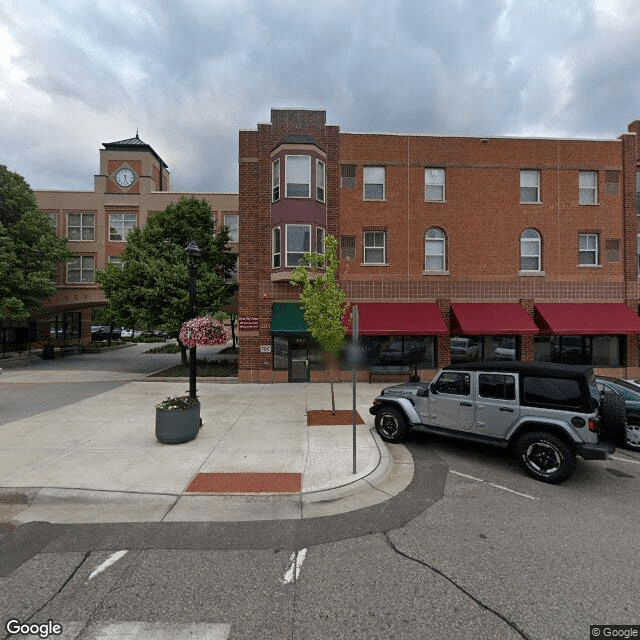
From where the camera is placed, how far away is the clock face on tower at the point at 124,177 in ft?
A: 89.1

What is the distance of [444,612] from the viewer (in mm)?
3168

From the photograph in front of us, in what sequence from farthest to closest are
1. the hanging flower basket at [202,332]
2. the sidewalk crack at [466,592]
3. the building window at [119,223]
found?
the building window at [119,223], the hanging flower basket at [202,332], the sidewalk crack at [466,592]

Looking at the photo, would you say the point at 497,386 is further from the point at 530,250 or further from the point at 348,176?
the point at 530,250

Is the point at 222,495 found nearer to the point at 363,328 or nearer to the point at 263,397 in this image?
the point at 263,397

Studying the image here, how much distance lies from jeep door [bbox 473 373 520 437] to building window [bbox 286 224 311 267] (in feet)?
35.0

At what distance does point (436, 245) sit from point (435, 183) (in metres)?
3.06

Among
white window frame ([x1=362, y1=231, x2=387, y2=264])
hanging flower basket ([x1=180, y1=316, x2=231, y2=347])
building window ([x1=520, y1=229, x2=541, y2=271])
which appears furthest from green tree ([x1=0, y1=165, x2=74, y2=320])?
building window ([x1=520, y1=229, x2=541, y2=271])

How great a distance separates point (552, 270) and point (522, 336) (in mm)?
3612

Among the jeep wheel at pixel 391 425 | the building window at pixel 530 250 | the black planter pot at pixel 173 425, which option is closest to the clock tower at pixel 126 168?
the black planter pot at pixel 173 425

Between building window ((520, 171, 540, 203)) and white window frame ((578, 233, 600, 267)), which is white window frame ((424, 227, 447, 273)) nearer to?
building window ((520, 171, 540, 203))

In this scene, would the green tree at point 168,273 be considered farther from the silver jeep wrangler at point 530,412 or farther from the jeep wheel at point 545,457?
the jeep wheel at point 545,457

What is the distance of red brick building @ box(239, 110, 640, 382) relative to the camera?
53.2 feet

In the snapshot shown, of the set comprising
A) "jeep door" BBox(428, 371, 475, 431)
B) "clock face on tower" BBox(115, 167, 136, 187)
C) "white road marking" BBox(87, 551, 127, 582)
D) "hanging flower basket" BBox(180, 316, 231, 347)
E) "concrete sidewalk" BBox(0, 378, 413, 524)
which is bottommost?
"concrete sidewalk" BBox(0, 378, 413, 524)

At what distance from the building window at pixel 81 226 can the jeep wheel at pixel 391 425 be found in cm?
2807
